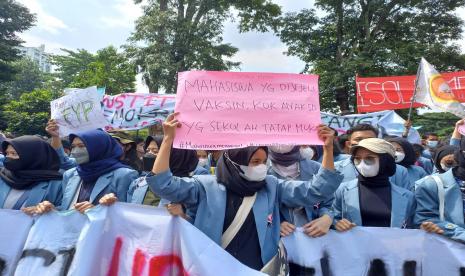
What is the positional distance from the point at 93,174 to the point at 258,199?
1.36m

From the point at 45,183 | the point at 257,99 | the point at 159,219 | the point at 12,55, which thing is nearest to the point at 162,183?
the point at 159,219

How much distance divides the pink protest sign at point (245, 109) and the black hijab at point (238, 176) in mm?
99

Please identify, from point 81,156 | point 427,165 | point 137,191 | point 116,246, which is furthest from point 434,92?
point 116,246

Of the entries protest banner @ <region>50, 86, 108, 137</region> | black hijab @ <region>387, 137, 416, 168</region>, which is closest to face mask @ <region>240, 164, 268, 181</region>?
protest banner @ <region>50, 86, 108, 137</region>

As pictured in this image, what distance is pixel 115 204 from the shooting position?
2.68 m

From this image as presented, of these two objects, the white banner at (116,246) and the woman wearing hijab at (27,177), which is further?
the woman wearing hijab at (27,177)

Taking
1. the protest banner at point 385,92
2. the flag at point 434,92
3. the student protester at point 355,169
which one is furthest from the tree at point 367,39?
the student protester at point 355,169

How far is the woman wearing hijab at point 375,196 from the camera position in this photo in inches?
116

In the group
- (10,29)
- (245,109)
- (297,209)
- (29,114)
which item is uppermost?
(10,29)

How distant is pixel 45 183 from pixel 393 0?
1893 cm

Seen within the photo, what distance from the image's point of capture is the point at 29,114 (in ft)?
70.1

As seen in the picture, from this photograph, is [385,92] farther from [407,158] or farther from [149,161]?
[149,161]

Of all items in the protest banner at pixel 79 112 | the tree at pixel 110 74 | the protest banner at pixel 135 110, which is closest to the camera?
the protest banner at pixel 79 112

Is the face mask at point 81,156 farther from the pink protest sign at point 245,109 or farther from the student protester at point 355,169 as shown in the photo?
the student protester at point 355,169
